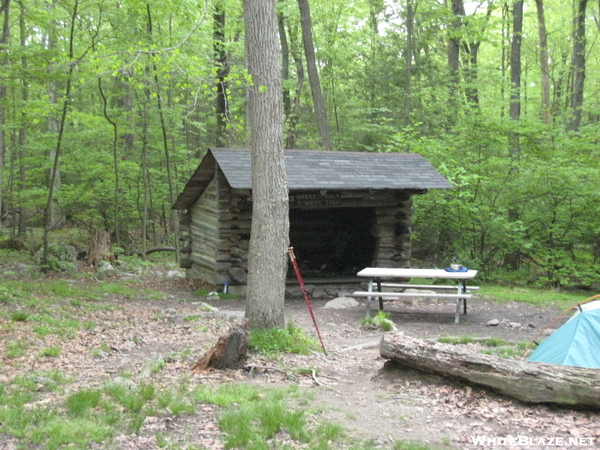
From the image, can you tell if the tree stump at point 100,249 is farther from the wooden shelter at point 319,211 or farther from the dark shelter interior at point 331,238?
the dark shelter interior at point 331,238

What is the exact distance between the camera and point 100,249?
15195mm

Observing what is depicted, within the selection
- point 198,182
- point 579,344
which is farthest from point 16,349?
point 198,182

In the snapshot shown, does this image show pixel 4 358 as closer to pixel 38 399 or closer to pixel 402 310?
pixel 38 399

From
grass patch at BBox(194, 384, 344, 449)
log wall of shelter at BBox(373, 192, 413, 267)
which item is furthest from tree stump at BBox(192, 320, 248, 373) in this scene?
log wall of shelter at BBox(373, 192, 413, 267)

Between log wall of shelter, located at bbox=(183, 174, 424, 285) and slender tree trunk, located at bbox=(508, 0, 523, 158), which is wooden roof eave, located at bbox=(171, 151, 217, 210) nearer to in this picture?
log wall of shelter, located at bbox=(183, 174, 424, 285)

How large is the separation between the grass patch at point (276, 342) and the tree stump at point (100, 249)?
358 inches

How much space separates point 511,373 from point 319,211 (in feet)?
33.7

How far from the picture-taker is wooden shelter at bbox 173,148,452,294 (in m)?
12.4

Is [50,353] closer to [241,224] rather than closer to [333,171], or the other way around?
[241,224]

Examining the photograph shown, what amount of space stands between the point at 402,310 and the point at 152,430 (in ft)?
25.5

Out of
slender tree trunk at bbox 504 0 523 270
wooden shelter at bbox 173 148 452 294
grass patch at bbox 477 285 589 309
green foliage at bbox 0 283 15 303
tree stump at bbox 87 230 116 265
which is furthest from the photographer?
slender tree trunk at bbox 504 0 523 270

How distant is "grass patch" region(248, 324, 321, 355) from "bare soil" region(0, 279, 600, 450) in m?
0.15

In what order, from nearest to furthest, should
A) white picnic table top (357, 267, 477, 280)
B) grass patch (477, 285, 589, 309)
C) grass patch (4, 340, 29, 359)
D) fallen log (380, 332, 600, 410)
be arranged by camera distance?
fallen log (380, 332, 600, 410) < grass patch (4, 340, 29, 359) < white picnic table top (357, 267, 477, 280) < grass patch (477, 285, 589, 309)

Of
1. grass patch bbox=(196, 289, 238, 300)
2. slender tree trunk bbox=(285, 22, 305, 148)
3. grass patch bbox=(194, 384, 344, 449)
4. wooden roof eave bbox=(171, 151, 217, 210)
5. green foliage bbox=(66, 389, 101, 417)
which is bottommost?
grass patch bbox=(196, 289, 238, 300)
